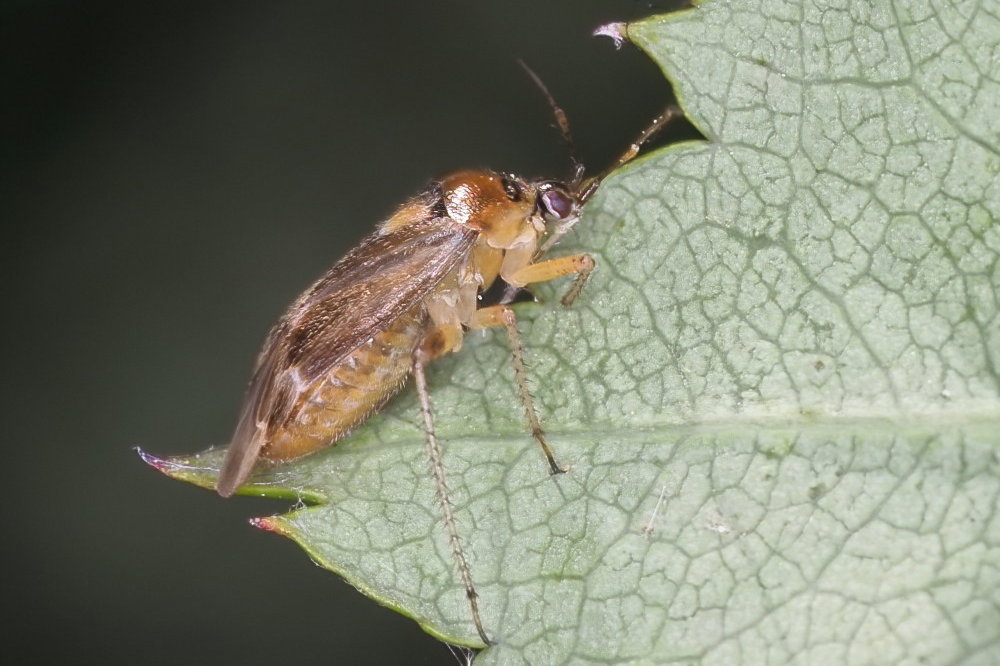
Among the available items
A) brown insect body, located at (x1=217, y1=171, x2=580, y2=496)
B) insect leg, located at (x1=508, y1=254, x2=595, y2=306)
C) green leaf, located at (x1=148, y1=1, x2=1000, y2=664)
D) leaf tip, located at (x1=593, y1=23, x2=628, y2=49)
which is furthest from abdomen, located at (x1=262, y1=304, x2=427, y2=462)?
leaf tip, located at (x1=593, y1=23, x2=628, y2=49)

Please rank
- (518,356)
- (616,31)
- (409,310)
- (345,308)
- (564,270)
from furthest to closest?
(409,310) → (345,308) → (564,270) → (518,356) → (616,31)

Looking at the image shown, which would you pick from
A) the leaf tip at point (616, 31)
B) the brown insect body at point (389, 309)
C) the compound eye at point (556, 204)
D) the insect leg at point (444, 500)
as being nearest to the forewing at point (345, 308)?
the brown insect body at point (389, 309)

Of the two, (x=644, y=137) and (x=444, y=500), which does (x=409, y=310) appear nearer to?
(x=444, y=500)

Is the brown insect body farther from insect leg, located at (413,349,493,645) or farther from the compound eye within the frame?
insect leg, located at (413,349,493,645)

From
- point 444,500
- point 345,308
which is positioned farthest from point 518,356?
point 345,308

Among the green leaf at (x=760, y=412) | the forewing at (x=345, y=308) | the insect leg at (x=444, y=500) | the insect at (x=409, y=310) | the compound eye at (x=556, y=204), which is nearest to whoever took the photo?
the green leaf at (x=760, y=412)

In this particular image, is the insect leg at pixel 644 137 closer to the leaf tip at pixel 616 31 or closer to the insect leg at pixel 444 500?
the leaf tip at pixel 616 31

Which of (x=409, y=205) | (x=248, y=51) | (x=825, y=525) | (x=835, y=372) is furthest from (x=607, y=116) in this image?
(x=825, y=525)
